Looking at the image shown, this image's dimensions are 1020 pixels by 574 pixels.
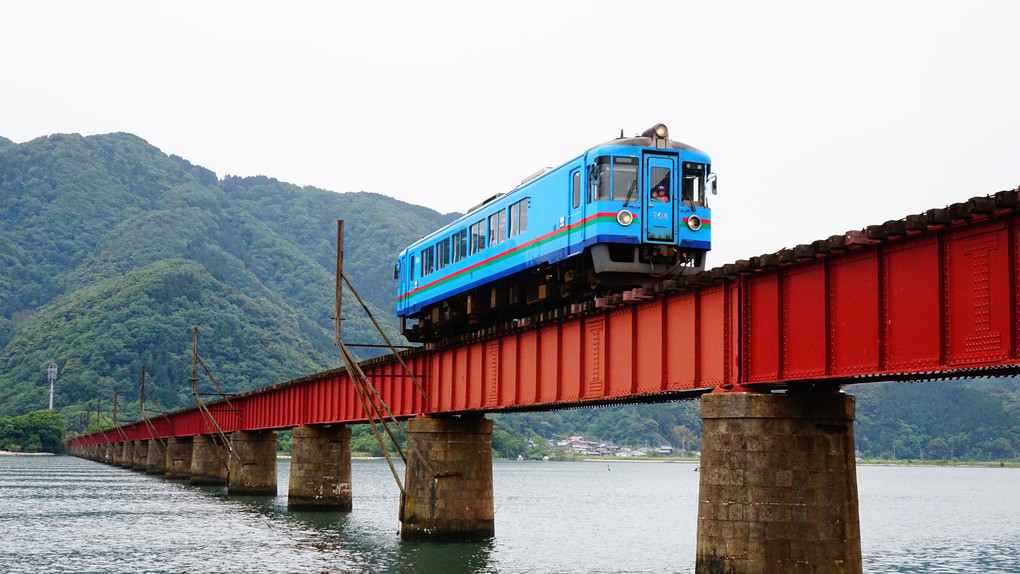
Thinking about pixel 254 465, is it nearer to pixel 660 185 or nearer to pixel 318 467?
pixel 318 467

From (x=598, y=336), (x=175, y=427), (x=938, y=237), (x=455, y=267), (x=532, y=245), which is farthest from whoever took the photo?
(x=175, y=427)

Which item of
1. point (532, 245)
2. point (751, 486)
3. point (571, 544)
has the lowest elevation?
point (571, 544)

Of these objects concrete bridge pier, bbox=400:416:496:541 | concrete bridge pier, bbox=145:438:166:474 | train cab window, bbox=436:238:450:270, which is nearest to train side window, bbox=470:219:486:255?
→ train cab window, bbox=436:238:450:270

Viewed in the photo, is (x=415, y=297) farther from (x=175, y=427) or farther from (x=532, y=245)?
(x=175, y=427)

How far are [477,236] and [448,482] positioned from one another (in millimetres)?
9366

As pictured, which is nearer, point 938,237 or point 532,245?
point 938,237

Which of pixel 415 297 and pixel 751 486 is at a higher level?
pixel 415 297

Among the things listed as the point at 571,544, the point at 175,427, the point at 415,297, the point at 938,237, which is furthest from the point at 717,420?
the point at 175,427

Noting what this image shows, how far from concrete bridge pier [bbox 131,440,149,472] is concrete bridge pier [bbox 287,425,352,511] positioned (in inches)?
3383

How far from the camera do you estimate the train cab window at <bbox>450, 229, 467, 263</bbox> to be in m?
43.1

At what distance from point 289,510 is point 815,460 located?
46325mm

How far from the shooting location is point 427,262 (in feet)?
158

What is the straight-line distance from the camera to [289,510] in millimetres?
65188

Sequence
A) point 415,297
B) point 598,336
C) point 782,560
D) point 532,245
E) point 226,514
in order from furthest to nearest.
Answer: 1. point 226,514
2. point 415,297
3. point 532,245
4. point 598,336
5. point 782,560
